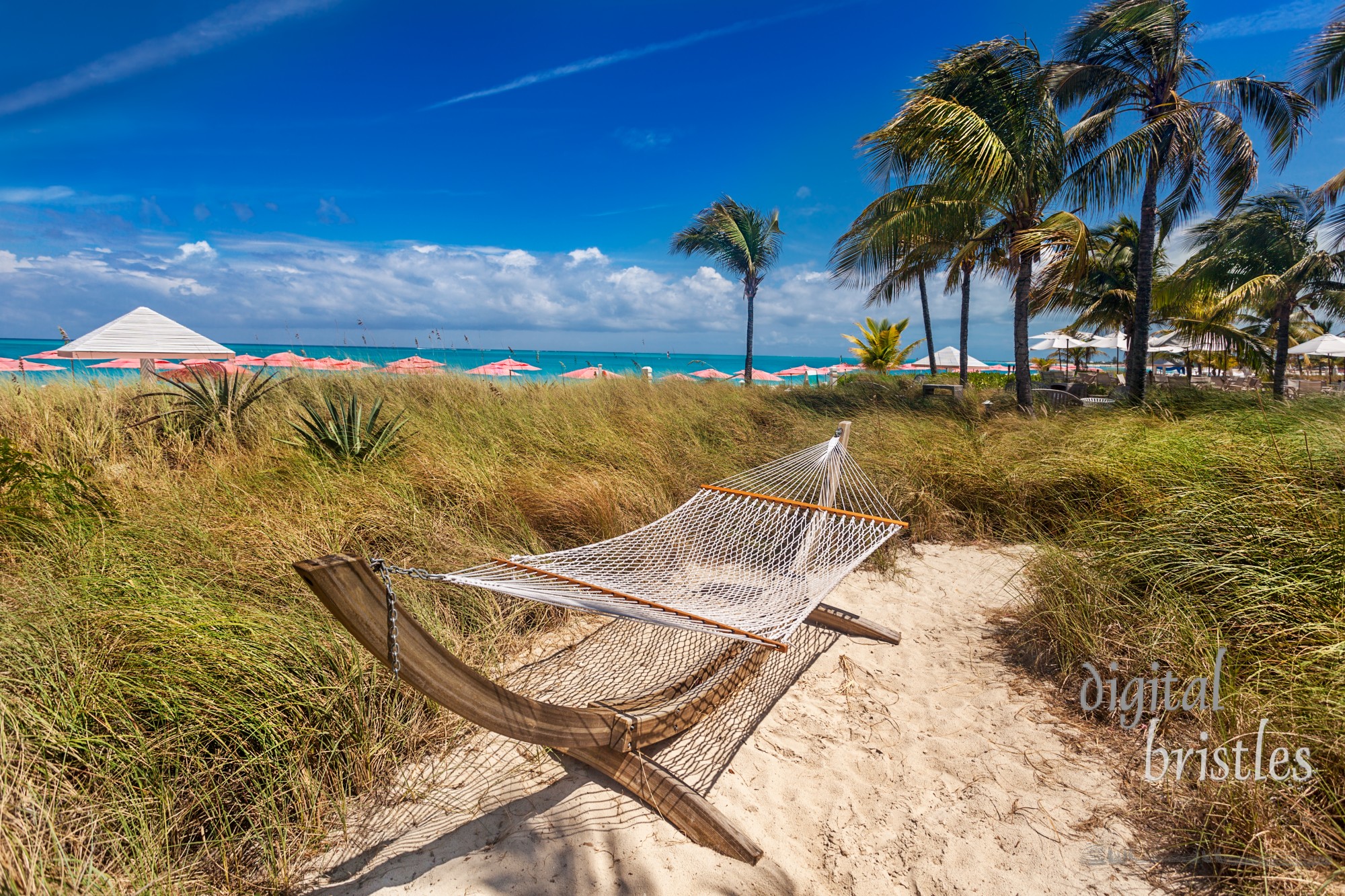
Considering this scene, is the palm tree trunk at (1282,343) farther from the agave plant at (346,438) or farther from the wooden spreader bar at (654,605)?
the agave plant at (346,438)

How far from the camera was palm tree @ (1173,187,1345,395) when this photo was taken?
9289mm

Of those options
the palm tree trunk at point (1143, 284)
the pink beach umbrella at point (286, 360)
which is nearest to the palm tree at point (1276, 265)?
the palm tree trunk at point (1143, 284)

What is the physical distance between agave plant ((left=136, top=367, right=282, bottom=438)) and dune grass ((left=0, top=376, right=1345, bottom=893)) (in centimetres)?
15

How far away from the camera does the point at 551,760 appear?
2.02 metres

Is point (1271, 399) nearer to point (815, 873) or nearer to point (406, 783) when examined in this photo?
point (815, 873)

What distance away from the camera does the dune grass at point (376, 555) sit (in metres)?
1.43

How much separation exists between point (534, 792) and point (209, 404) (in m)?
4.27

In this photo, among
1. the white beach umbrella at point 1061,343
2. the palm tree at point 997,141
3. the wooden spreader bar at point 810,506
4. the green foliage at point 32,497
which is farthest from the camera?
the white beach umbrella at point 1061,343

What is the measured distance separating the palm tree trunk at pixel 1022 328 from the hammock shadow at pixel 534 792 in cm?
694

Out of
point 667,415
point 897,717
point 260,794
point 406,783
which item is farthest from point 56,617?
point 667,415

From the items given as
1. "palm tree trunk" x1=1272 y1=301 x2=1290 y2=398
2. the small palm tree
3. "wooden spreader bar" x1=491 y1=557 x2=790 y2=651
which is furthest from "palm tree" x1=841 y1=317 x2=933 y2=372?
"wooden spreader bar" x1=491 y1=557 x2=790 y2=651

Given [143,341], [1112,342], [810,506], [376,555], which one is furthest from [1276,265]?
[143,341]

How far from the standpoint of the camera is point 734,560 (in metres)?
3.67

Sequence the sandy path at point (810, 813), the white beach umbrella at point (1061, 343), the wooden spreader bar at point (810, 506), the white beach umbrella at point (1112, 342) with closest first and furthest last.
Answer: the sandy path at point (810, 813) < the wooden spreader bar at point (810, 506) < the white beach umbrella at point (1112, 342) < the white beach umbrella at point (1061, 343)
